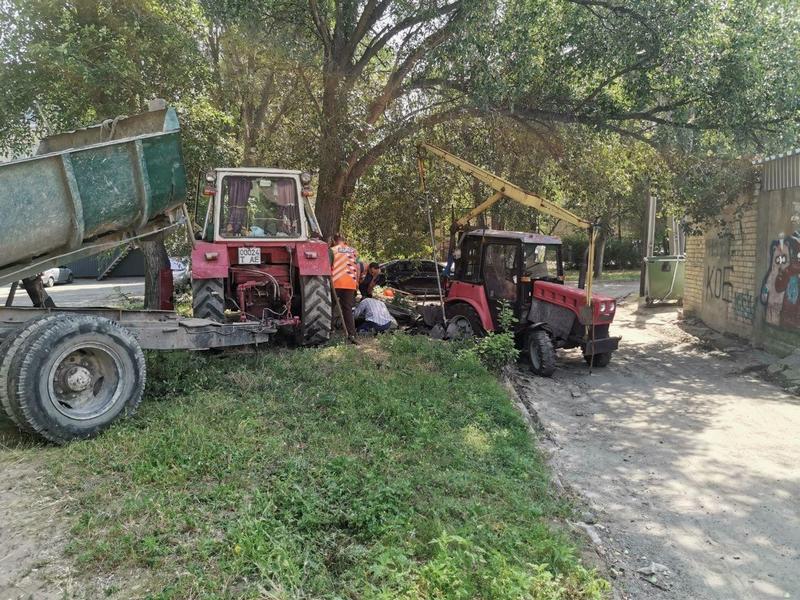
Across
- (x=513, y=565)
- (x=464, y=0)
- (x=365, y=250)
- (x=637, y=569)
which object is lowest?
(x=637, y=569)

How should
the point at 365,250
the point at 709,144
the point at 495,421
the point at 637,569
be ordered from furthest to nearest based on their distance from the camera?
1. the point at 365,250
2. the point at 709,144
3. the point at 495,421
4. the point at 637,569

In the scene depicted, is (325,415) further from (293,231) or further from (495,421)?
(293,231)

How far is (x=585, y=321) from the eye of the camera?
820 centimetres

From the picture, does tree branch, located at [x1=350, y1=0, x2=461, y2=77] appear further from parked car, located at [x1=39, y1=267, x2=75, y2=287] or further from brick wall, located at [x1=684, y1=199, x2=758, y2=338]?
parked car, located at [x1=39, y1=267, x2=75, y2=287]

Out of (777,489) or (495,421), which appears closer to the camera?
(777,489)

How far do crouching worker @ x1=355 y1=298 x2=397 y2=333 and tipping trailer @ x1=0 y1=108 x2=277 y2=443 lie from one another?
14.7 ft

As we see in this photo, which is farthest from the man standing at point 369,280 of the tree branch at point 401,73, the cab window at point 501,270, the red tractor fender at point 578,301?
the red tractor fender at point 578,301

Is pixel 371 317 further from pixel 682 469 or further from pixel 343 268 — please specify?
pixel 682 469

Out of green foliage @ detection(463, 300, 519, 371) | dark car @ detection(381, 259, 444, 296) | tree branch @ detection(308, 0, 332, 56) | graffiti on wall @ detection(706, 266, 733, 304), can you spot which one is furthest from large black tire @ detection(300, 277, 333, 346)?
graffiti on wall @ detection(706, 266, 733, 304)

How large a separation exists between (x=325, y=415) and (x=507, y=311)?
394 cm

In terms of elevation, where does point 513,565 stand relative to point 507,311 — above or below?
below

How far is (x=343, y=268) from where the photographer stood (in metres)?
8.82

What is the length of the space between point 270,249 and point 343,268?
1.39 metres

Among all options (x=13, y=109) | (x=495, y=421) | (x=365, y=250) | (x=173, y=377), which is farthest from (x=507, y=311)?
(x=13, y=109)
